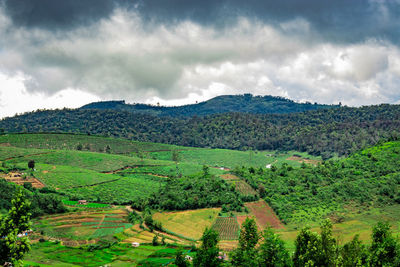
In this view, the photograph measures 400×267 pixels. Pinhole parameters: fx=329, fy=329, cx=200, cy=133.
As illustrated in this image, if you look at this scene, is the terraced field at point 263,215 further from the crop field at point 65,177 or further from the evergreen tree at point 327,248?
the crop field at point 65,177

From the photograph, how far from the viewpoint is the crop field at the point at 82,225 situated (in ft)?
245

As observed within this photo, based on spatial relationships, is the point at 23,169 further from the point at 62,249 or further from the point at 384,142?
the point at 384,142

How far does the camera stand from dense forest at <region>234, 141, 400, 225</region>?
101m

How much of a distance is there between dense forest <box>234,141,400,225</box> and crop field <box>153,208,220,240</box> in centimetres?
2095

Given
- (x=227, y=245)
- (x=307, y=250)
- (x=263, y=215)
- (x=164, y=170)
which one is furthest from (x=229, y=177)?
(x=307, y=250)

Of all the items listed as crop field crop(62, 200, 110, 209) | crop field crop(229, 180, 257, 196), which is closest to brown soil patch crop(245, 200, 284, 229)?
crop field crop(229, 180, 257, 196)

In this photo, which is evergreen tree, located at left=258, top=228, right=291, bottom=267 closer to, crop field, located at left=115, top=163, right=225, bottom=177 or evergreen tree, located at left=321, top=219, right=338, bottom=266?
evergreen tree, located at left=321, top=219, right=338, bottom=266

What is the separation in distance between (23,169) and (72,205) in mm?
44376

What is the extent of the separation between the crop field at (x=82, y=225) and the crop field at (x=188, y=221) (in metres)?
11.2

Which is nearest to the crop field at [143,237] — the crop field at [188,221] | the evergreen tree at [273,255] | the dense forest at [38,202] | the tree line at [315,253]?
the crop field at [188,221]

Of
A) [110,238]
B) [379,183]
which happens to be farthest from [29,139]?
[379,183]

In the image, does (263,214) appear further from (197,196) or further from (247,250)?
(247,250)

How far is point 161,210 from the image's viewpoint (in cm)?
10419

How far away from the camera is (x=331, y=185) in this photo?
114 meters
